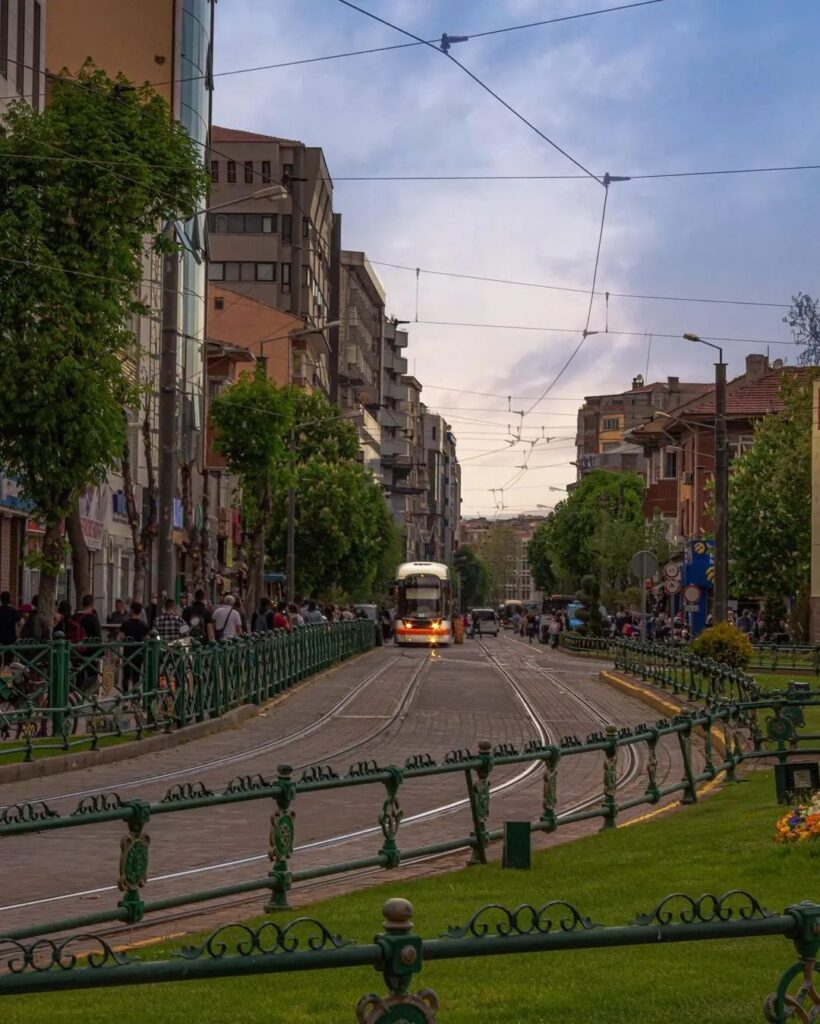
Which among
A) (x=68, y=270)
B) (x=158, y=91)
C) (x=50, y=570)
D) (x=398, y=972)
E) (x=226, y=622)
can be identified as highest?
(x=158, y=91)

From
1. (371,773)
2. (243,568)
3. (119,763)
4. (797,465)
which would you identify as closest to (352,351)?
(243,568)

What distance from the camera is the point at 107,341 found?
2830cm

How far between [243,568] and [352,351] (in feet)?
157

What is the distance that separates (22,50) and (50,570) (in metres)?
15.1

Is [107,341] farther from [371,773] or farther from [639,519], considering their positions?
[639,519]

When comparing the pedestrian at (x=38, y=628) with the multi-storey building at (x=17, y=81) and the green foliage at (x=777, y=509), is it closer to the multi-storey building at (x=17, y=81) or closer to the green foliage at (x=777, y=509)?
the multi-storey building at (x=17, y=81)

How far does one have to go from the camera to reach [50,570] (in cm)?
2806

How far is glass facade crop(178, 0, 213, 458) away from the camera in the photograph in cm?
6153

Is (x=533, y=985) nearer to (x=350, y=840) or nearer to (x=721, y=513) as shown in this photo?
(x=350, y=840)

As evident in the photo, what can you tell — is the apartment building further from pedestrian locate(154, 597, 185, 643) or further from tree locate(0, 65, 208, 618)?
pedestrian locate(154, 597, 185, 643)

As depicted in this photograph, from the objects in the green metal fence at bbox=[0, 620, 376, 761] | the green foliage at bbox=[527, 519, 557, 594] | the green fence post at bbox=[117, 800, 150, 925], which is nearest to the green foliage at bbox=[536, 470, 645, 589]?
the green foliage at bbox=[527, 519, 557, 594]

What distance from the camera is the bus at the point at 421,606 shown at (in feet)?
243

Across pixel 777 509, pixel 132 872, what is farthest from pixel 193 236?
pixel 132 872

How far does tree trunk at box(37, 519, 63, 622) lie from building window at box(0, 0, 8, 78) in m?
11.7
